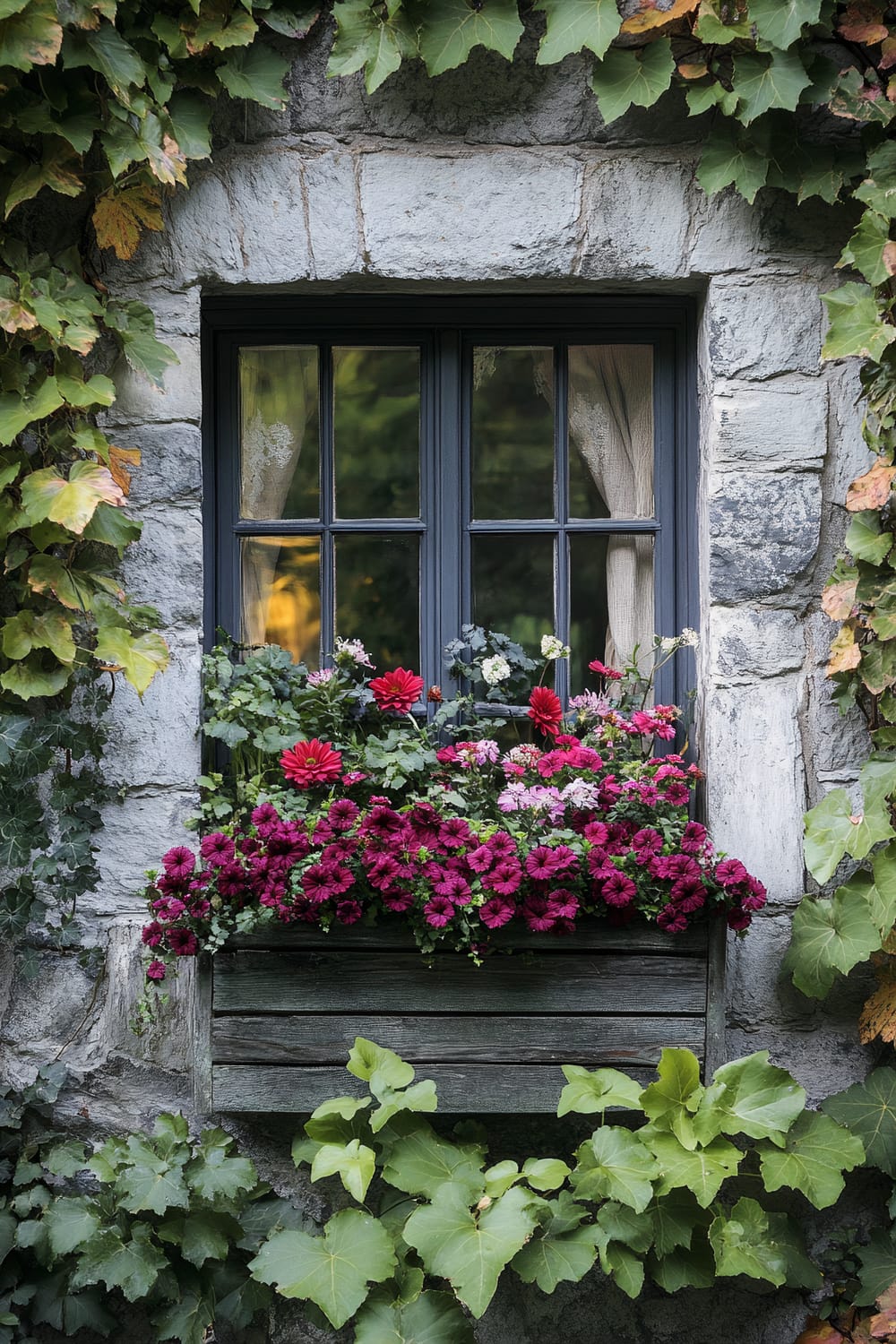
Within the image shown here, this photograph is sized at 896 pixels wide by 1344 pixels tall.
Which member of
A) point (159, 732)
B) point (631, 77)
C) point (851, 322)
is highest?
point (631, 77)

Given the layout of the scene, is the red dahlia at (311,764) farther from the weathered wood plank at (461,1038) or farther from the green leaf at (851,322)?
the green leaf at (851,322)

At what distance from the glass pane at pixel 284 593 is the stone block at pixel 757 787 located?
937 mm

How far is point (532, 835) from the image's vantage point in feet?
7.39

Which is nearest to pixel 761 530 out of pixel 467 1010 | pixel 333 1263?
pixel 467 1010

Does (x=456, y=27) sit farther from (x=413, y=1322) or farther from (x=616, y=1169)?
(x=413, y=1322)

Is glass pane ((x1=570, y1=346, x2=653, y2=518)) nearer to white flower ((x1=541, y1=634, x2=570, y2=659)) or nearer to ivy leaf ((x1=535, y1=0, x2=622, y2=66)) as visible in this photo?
white flower ((x1=541, y1=634, x2=570, y2=659))

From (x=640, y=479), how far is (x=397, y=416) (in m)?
0.58

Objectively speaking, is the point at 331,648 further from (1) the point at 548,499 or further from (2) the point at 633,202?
(2) the point at 633,202

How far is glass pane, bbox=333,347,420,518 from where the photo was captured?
2.62 metres

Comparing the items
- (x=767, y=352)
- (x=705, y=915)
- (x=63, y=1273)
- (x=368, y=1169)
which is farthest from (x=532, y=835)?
(x=63, y=1273)

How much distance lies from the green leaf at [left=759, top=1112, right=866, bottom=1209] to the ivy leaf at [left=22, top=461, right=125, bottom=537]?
69.9 inches

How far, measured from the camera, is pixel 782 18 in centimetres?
219

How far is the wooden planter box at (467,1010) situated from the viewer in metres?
2.20

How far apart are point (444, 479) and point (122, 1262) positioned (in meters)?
1.74
